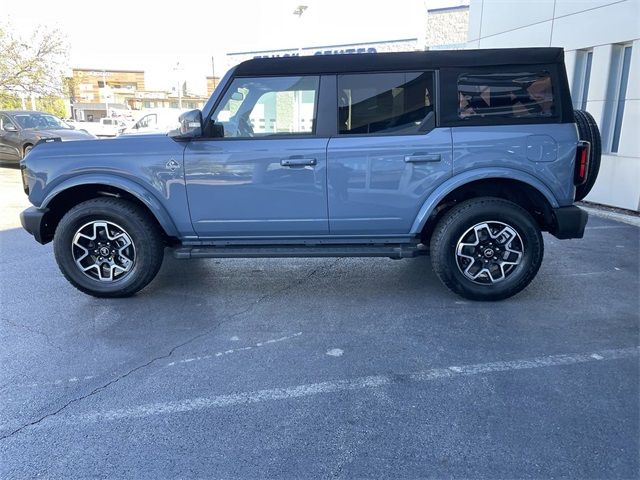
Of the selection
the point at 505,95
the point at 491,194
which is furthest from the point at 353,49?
the point at 491,194

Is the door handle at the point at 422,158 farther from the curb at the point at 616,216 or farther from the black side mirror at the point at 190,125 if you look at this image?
the curb at the point at 616,216

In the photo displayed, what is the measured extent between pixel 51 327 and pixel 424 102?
3.63m

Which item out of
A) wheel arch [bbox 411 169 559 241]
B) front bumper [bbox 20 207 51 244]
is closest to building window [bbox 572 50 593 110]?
wheel arch [bbox 411 169 559 241]

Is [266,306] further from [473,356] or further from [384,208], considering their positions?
[473,356]

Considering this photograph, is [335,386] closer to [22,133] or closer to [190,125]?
[190,125]

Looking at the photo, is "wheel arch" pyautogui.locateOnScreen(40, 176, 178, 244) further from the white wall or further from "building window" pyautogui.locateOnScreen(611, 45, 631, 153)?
"building window" pyautogui.locateOnScreen(611, 45, 631, 153)

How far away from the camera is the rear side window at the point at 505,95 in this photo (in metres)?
4.21

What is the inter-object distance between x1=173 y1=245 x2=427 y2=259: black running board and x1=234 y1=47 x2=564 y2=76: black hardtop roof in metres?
1.54

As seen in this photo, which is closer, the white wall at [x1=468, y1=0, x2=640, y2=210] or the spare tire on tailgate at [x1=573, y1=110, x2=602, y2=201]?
the spare tire on tailgate at [x1=573, y1=110, x2=602, y2=201]

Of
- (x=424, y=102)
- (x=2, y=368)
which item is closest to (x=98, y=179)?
(x=2, y=368)

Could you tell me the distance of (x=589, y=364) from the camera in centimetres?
332

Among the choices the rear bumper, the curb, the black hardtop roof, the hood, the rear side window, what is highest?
the black hardtop roof

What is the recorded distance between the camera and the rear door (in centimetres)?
416

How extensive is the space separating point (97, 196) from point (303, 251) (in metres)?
2.00
